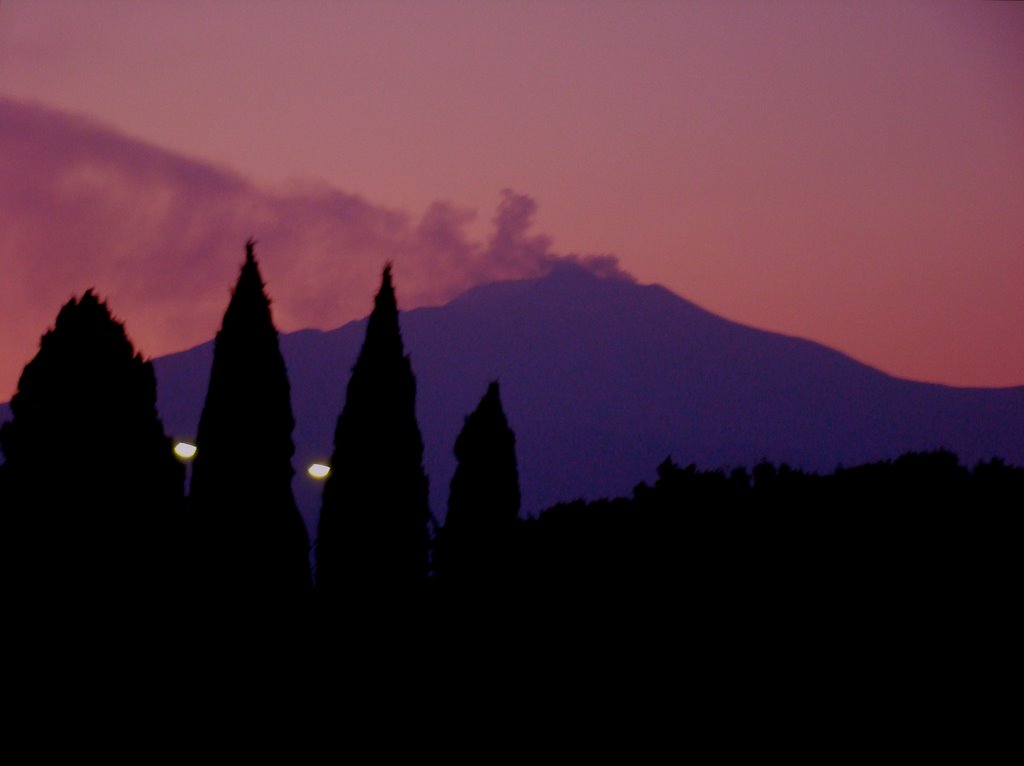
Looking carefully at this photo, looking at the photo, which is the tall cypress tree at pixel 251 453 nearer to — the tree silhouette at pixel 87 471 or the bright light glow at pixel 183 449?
the bright light glow at pixel 183 449

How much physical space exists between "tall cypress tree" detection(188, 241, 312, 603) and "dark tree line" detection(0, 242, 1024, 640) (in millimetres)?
40

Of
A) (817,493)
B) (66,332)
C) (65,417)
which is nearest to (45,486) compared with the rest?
(65,417)

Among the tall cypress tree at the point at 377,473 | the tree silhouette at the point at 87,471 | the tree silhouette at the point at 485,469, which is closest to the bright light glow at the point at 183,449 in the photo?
the tree silhouette at the point at 87,471

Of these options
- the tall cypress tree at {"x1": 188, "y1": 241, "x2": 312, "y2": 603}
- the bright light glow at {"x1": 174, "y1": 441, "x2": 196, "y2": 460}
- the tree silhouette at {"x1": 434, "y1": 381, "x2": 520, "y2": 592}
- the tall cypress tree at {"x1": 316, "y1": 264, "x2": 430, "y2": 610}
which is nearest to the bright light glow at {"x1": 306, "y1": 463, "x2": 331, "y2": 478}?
the tall cypress tree at {"x1": 188, "y1": 241, "x2": 312, "y2": 603}

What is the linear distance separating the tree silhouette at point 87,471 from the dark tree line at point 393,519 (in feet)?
0.10

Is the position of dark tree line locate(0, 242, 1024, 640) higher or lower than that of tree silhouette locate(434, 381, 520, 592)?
lower

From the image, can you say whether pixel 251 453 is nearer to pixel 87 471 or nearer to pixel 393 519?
pixel 393 519

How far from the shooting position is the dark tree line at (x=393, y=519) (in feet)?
19.4

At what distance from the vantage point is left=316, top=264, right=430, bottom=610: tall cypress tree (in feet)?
83.5

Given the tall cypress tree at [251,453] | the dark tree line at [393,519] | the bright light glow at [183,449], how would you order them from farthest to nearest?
the tall cypress tree at [251,453], the bright light glow at [183,449], the dark tree line at [393,519]

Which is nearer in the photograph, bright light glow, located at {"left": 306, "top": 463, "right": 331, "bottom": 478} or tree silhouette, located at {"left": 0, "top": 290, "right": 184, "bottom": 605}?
tree silhouette, located at {"left": 0, "top": 290, "right": 184, "bottom": 605}

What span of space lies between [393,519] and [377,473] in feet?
3.48

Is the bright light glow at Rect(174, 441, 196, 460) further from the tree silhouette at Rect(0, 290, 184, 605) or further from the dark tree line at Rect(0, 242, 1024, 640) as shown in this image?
the tree silhouette at Rect(0, 290, 184, 605)

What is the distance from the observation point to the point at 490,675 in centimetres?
700
